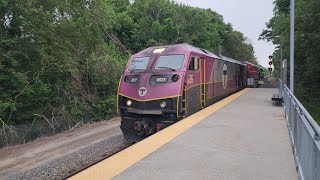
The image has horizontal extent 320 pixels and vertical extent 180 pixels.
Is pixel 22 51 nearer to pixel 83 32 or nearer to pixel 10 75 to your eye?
pixel 10 75

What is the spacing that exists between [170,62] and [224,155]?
20.5ft

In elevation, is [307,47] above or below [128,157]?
above

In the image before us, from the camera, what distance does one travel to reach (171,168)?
6547 millimetres

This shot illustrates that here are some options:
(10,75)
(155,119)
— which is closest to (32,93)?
(10,75)

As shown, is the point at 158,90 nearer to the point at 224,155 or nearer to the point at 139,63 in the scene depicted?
the point at 139,63

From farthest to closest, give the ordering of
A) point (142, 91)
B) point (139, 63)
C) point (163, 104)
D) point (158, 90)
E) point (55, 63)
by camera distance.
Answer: point (55, 63) → point (139, 63) → point (142, 91) → point (158, 90) → point (163, 104)

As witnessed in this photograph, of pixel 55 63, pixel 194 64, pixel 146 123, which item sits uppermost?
pixel 55 63

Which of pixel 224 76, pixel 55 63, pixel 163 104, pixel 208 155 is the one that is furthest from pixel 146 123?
A: pixel 55 63

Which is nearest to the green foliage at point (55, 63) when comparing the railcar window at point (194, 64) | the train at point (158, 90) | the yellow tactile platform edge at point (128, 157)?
the train at point (158, 90)

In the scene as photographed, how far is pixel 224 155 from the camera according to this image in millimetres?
7523

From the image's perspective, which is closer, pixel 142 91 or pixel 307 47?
pixel 142 91

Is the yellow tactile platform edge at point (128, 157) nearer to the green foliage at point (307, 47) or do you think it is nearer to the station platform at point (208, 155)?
the station platform at point (208, 155)

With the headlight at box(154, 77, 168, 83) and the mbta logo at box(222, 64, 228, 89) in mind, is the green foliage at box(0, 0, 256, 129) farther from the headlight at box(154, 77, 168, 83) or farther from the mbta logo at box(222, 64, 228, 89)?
the headlight at box(154, 77, 168, 83)

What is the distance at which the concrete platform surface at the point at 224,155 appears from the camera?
621 centimetres
